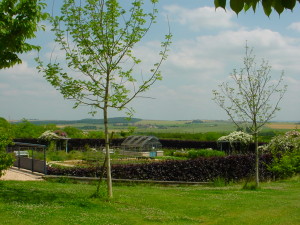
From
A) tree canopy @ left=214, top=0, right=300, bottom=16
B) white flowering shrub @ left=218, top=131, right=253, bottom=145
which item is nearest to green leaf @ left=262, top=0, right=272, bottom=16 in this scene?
tree canopy @ left=214, top=0, right=300, bottom=16

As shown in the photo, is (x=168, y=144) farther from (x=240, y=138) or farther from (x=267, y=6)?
(x=267, y=6)

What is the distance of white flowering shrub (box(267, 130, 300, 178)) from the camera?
16945mm

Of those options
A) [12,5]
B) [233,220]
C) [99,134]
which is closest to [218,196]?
[233,220]

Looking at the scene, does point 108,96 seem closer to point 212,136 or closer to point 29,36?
point 29,36

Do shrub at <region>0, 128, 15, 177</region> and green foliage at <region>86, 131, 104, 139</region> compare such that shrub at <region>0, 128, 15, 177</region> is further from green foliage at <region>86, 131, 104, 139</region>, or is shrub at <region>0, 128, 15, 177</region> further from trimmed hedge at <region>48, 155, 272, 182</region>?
green foliage at <region>86, 131, 104, 139</region>

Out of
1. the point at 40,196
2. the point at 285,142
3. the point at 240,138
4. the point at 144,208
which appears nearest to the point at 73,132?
the point at 240,138

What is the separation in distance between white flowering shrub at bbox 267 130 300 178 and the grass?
5.49m

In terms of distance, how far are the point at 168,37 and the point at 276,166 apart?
32.1 feet

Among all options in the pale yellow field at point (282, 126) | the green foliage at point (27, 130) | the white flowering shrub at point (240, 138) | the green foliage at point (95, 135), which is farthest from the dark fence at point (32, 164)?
the green foliage at point (95, 135)

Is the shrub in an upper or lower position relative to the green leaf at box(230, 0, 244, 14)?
lower

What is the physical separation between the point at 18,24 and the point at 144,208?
575 cm

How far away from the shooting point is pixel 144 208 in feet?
29.8

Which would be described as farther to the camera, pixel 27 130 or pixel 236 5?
pixel 27 130

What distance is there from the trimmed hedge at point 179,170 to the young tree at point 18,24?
704cm
